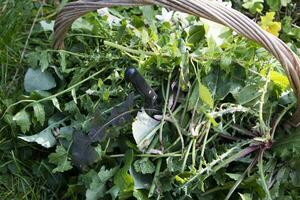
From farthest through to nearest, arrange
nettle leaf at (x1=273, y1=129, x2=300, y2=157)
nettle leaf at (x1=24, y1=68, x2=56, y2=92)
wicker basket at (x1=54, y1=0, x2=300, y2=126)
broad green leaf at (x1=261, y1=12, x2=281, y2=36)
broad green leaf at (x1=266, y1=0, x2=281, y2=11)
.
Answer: broad green leaf at (x1=266, y1=0, x2=281, y2=11) < nettle leaf at (x1=24, y1=68, x2=56, y2=92) < broad green leaf at (x1=261, y1=12, x2=281, y2=36) < nettle leaf at (x1=273, y1=129, x2=300, y2=157) < wicker basket at (x1=54, y1=0, x2=300, y2=126)

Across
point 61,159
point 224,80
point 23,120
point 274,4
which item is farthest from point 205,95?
point 274,4

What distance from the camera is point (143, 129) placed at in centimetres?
137

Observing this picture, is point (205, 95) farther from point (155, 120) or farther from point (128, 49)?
point (128, 49)

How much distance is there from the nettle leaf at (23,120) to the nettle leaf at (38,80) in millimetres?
100

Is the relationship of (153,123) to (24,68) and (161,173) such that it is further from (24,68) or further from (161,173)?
(24,68)

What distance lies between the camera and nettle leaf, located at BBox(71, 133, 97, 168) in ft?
4.61

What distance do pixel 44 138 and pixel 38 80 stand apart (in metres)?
0.17

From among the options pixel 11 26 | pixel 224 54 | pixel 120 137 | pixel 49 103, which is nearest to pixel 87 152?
pixel 120 137

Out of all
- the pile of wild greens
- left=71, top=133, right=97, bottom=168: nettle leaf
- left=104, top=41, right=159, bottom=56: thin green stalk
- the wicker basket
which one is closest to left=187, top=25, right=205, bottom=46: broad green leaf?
the pile of wild greens

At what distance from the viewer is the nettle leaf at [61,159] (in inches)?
56.4

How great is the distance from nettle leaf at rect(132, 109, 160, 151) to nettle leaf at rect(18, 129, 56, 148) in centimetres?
25

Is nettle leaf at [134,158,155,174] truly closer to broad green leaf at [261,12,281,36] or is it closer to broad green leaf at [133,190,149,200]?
broad green leaf at [133,190,149,200]

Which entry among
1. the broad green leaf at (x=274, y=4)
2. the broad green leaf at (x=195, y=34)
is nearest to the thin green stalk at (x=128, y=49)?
the broad green leaf at (x=195, y=34)

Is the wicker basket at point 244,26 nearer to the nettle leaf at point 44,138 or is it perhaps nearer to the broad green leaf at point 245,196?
the broad green leaf at point 245,196
